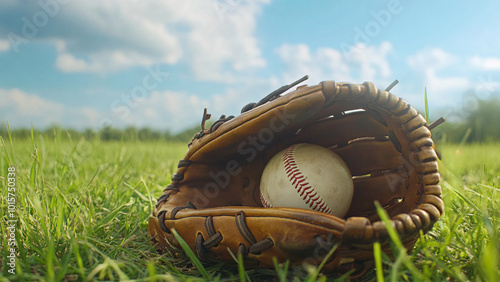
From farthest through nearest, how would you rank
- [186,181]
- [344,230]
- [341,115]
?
[186,181]
[341,115]
[344,230]

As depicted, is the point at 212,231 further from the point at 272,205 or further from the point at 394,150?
the point at 394,150

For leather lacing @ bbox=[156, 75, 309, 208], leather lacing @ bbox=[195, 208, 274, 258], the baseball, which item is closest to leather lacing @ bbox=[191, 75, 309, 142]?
leather lacing @ bbox=[156, 75, 309, 208]

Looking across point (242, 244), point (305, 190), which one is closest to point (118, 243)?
point (242, 244)

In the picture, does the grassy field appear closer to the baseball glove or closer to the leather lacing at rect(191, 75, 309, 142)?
the baseball glove

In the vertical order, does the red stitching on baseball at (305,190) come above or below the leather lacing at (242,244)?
above

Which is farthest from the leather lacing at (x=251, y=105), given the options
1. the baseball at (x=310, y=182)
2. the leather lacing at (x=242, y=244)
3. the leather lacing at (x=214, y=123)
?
the leather lacing at (x=242, y=244)

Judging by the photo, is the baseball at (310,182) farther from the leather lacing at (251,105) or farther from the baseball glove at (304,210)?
the leather lacing at (251,105)

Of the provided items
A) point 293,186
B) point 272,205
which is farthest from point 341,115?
point 272,205
